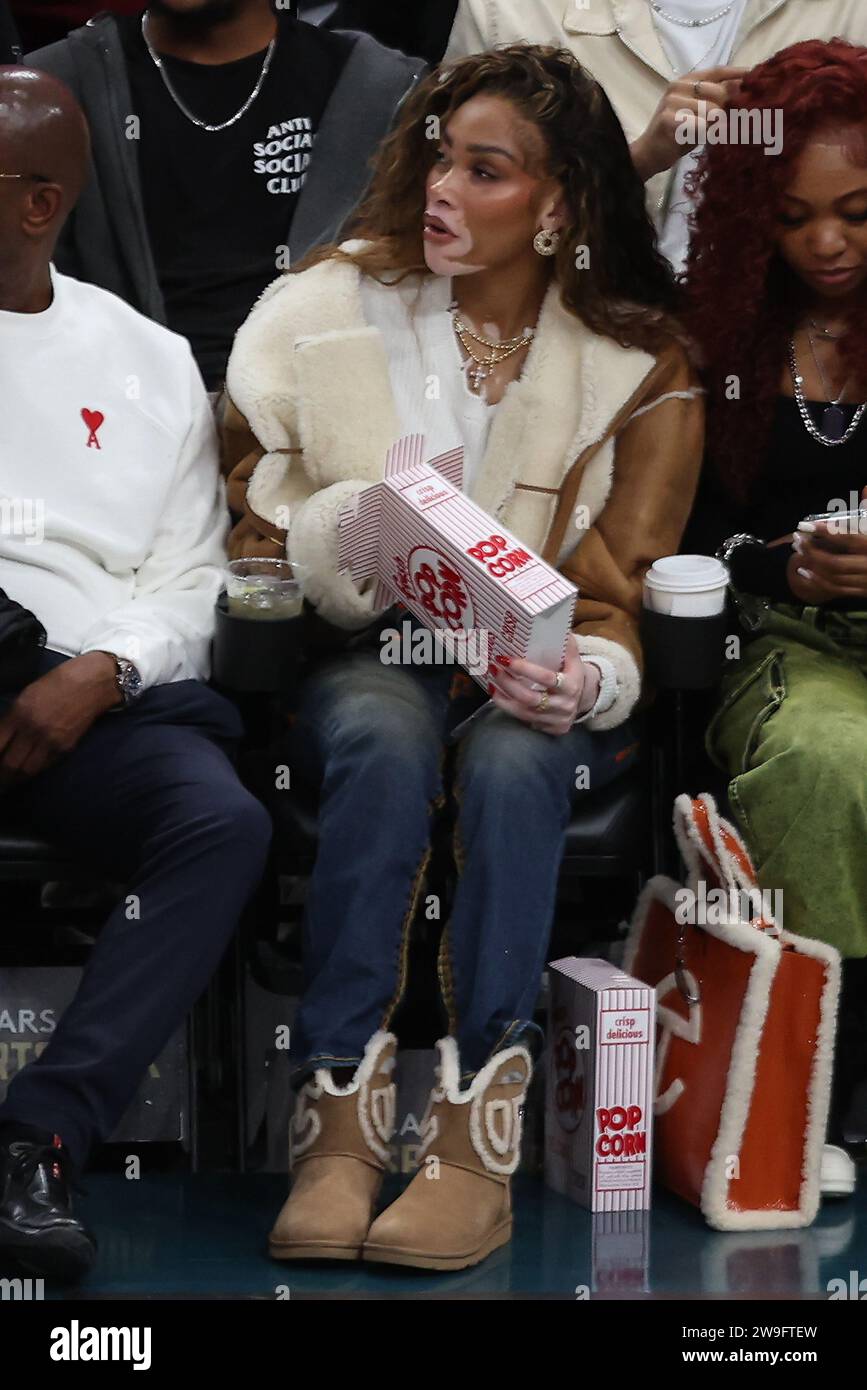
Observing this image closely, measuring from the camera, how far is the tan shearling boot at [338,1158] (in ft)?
9.28

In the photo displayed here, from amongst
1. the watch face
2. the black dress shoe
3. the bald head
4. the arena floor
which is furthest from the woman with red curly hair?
the black dress shoe

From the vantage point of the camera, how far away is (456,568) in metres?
2.97

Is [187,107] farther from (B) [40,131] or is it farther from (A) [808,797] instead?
(A) [808,797]

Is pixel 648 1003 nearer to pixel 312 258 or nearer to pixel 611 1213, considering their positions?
pixel 611 1213

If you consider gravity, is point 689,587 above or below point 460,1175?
above

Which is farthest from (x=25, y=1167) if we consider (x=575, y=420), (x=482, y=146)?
(x=482, y=146)

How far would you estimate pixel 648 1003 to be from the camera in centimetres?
309

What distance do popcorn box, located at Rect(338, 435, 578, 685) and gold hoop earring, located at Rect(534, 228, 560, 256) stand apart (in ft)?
1.40

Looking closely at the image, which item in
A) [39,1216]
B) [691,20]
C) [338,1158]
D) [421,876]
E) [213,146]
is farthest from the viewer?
[691,20]

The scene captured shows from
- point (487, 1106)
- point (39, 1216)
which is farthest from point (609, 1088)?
point (39, 1216)

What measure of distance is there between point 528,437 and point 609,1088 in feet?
3.18

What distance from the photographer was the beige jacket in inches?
Result: 154

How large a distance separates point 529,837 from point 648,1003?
0.30 meters

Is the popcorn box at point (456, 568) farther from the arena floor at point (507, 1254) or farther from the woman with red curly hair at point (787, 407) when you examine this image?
the arena floor at point (507, 1254)
